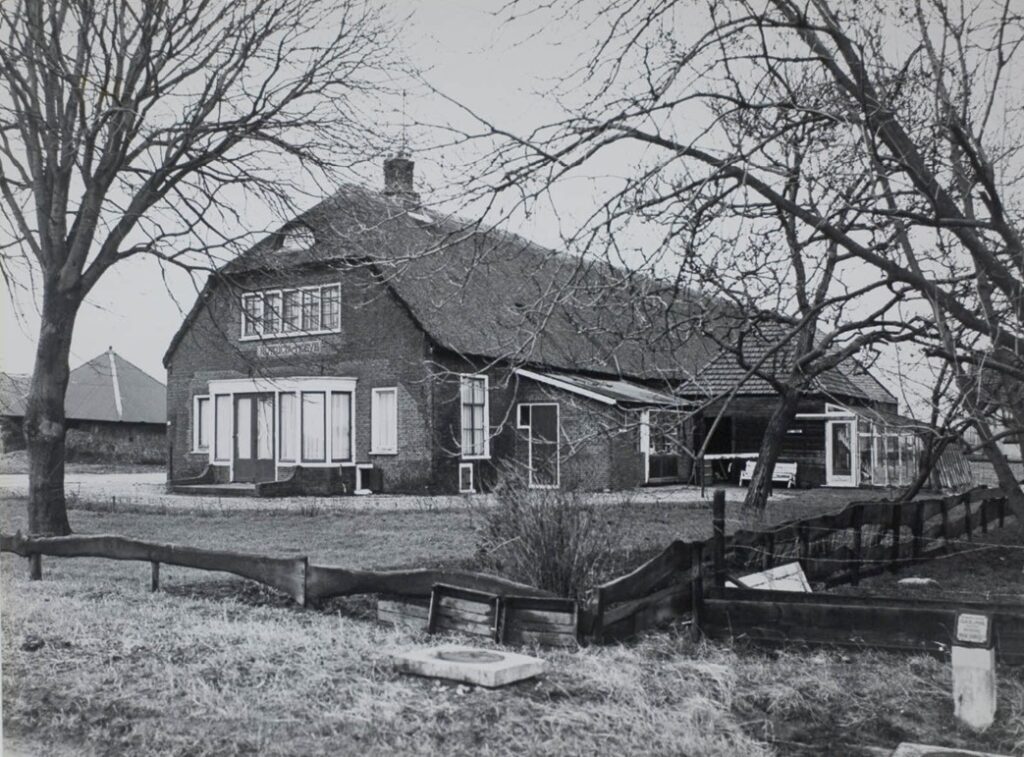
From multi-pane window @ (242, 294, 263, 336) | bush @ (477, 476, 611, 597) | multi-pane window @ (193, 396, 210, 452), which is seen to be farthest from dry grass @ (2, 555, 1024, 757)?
multi-pane window @ (193, 396, 210, 452)

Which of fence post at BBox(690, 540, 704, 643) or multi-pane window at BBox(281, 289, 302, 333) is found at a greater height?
multi-pane window at BBox(281, 289, 302, 333)

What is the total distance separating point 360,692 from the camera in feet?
16.4

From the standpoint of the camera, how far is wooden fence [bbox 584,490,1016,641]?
604cm

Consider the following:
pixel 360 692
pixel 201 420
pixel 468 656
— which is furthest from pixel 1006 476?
pixel 201 420

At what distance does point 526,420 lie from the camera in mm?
20844

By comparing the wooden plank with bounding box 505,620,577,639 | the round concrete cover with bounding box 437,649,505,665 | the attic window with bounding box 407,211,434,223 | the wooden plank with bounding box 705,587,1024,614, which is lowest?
the round concrete cover with bounding box 437,649,505,665

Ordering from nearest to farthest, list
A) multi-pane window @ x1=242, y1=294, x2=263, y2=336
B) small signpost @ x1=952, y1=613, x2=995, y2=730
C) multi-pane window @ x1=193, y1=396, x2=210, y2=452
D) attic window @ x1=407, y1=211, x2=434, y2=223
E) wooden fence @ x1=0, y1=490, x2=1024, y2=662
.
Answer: small signpost @ x1=952, y1=613, x2=995, y2=730, wooden fence @ x1=0, y1=490, x2=1024, y2=662, attic window @ x1=407, y1=211, x2=434, y2=223, multi-pane window @ x1=242, y1=294, x2=263, y2=336, multi-pane window @ x1=193, y1=396, x2=210, y2=452

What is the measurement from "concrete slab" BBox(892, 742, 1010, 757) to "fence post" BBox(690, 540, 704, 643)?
201 cm

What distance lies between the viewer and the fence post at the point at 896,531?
9336 millimetres

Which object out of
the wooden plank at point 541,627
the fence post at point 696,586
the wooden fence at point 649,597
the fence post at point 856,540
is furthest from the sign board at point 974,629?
the fence post at point 856,540

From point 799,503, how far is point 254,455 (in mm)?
9540

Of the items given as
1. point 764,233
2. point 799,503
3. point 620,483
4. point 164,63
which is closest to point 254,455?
point 620,483

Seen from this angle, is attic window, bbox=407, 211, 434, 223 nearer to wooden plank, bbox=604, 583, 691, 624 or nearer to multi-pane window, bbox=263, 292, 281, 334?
multi-pane window, bbox=263, 292, 281, 334

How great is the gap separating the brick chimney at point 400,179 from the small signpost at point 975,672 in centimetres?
354
